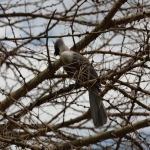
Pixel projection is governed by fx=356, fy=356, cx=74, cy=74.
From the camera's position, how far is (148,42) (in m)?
2.58

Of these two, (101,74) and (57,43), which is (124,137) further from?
(57,43)

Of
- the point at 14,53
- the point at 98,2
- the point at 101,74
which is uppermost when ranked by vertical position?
the point at 98,2

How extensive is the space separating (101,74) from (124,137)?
0.69 meters

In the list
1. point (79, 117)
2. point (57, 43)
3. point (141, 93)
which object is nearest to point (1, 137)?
point (141, 93)

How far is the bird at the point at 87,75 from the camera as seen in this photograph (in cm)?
273

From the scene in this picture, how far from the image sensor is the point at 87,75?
Answer: 9.39 ft

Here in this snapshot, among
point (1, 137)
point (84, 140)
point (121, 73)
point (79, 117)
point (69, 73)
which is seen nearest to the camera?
point (1, 137)

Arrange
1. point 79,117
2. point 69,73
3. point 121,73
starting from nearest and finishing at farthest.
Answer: point 121,73
point 69,73
point 79,117

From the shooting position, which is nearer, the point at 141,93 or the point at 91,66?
the point at 91,66

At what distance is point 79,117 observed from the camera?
13.1 feet

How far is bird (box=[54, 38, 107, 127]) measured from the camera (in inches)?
107

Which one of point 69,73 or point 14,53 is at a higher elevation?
point 14,53

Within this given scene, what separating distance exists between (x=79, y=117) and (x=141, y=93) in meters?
1.18

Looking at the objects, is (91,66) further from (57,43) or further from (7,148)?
(57,43)
